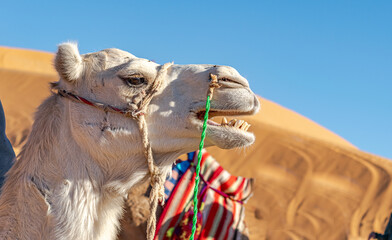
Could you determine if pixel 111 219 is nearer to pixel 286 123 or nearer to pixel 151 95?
pixel 151 95

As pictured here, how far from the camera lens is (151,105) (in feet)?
8.18

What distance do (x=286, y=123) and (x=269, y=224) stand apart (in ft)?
99.0

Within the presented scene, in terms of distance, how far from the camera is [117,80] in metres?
2.48

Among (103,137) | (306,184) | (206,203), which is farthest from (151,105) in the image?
(306,184)

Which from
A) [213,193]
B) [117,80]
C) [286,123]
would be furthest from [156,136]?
[286,123]

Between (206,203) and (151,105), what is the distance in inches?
128

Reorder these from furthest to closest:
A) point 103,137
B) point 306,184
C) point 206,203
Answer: point 306,184 → point 206,203 → point 103,137

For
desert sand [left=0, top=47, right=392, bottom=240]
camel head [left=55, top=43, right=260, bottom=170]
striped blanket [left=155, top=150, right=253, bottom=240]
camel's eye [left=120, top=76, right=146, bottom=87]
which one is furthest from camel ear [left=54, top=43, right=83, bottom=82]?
desert sand [left=0, top=47, right=392, bottom=240]

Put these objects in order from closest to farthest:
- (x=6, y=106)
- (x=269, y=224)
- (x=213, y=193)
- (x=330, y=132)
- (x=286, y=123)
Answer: (x=213, y=193) → (x=269, y=224) → (x=6, y=106) → (x=286, y=123) → (x=330, y=132)

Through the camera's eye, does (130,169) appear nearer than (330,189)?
Yes

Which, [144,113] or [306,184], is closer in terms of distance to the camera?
[144,113]

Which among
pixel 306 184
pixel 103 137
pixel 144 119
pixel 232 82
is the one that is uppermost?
pixel 232 82

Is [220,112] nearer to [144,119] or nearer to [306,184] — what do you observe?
[144,119]

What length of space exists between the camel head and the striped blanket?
271 centimetres
